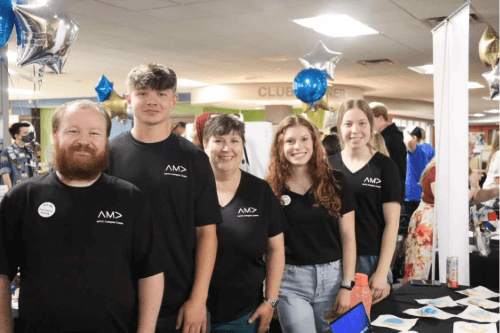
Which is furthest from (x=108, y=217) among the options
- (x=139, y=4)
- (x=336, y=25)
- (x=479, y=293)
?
(x=336, y=25)

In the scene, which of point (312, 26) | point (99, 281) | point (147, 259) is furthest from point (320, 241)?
point (312, 26)

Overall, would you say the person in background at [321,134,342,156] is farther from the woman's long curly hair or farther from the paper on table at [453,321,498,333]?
the paper on table at [453,321,498,333]

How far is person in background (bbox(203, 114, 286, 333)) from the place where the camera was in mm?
1909

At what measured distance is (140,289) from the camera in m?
1.58

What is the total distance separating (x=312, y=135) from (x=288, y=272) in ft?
1.88

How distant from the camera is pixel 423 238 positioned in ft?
9.34

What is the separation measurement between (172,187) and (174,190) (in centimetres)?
1

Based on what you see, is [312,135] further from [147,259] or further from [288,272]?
[147,259]

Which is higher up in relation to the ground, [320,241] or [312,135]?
[312,135]

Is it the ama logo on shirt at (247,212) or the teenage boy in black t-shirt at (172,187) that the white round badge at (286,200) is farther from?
the teenage boy in black t-shirt at (172,187)

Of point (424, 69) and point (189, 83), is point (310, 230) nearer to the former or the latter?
point (424, 69)

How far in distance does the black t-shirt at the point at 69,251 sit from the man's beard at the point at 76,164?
34 mm

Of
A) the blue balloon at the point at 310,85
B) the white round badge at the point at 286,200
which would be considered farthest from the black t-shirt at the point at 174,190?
the blue balloon at the point at 310,85

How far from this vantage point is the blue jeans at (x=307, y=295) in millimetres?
2068
